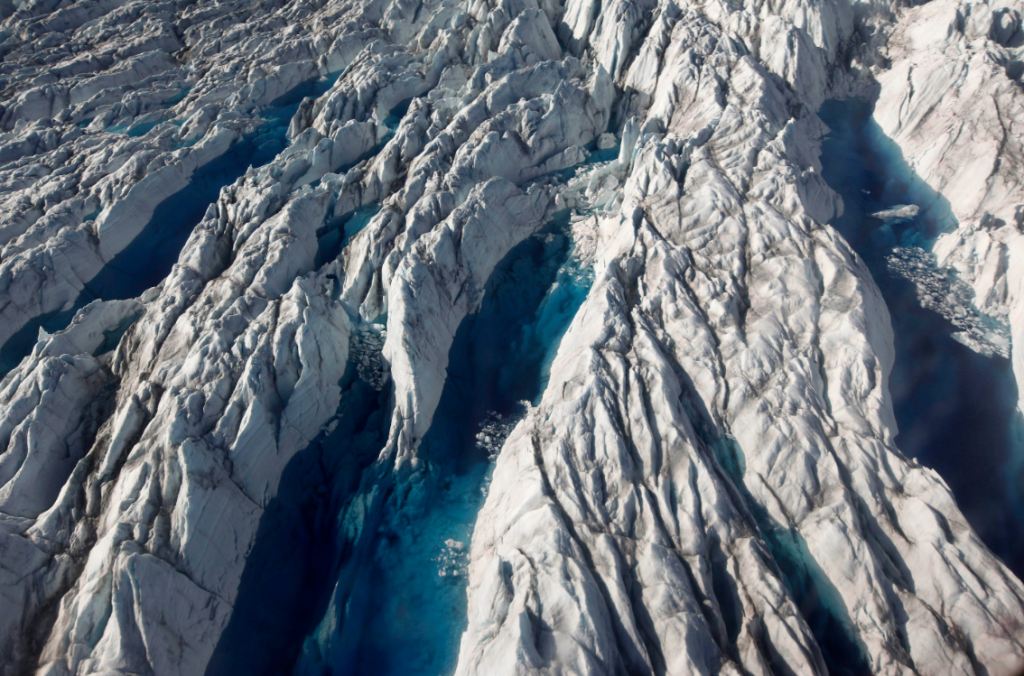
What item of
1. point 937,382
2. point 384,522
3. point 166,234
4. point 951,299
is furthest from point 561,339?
point 166,234

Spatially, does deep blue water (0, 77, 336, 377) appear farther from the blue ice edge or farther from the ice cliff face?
the blue ice edge

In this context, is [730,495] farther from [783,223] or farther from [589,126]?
[589,126]

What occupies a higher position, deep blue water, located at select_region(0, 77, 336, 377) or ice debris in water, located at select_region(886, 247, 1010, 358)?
deep blue water, located at select_region(0, 77, 336, 377)

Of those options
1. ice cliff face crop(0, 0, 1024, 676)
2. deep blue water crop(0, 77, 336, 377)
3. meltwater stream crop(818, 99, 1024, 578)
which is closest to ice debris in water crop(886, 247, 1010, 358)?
meltwater stream crop(818, 99, 1024, 578)

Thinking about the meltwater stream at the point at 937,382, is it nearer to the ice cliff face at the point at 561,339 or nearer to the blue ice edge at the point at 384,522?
the ice cliff face at the point at 561,339

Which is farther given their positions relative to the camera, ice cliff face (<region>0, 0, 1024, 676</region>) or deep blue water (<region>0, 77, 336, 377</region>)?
deep blue water (<region>0, 77, 336, 377</region>)

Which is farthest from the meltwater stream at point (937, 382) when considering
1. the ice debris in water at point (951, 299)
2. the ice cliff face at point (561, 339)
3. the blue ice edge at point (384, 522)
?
the blue ice edge at point (384, 522)
